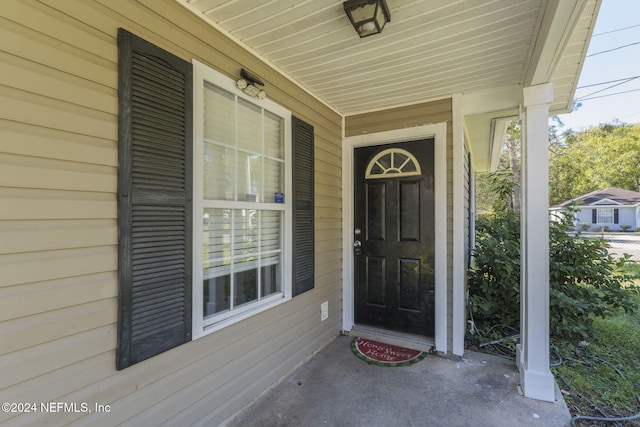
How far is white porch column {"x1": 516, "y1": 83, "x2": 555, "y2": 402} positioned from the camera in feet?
6.83

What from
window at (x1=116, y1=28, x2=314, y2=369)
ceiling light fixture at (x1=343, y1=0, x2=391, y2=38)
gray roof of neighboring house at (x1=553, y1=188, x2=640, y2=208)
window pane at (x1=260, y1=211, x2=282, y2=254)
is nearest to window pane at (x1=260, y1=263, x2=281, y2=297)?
window at (x1=116, y1=28, x2=314, y2=369)

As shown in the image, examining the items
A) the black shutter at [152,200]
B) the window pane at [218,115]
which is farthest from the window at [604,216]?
the black shutter at [152,200]

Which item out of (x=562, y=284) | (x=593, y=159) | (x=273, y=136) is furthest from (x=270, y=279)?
(x=593, y=159)

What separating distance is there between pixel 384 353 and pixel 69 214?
2.64 m

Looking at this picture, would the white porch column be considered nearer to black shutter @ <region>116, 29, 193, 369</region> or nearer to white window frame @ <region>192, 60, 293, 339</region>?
white window frame @ <region>192, 60, 293, 339</region>

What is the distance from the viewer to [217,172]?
6.01 feet

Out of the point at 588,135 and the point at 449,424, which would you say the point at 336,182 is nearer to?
the point at 449,424

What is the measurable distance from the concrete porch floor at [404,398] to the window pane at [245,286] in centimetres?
73

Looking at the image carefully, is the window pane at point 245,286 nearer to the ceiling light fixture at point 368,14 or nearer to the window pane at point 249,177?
the window pane at point 249,177

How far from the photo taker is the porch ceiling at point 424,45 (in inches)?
63.3

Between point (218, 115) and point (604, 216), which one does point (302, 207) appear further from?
point (604, 216)

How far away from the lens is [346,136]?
3252 millimetres

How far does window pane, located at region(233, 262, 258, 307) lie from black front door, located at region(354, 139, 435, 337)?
1.41 meters

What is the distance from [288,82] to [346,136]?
1009 mm
